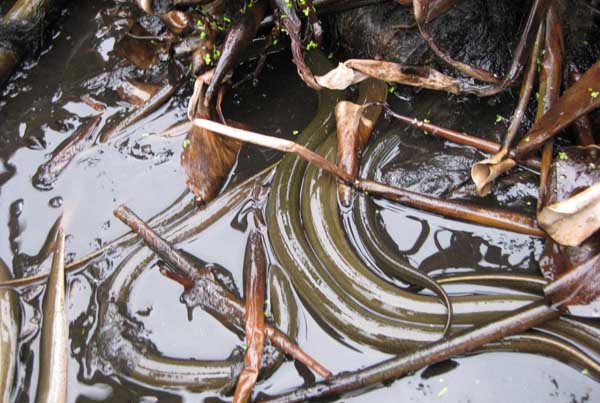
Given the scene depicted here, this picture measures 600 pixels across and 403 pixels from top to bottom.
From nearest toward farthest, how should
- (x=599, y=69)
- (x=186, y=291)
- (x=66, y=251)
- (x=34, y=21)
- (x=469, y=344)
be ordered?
(x=469, y=344) < (x=599, y=69) < (x=186, y=291) < (x=66, y=251) < (x=34, y=21)

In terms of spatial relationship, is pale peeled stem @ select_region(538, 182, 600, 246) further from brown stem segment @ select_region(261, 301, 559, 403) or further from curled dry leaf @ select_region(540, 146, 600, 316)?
brown stem segment @ select_region(261, 301, 559, 403)

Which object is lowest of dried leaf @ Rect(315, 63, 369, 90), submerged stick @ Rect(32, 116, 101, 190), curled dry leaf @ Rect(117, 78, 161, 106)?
submerged stick @ Rect(32, 116, 101, 190)

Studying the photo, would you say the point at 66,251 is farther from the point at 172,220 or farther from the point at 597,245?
the point at 597,245

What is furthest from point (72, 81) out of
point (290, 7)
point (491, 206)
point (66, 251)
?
point (491, 206)

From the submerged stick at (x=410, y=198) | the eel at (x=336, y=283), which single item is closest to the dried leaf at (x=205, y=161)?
the submerged stick at (x=410, y=198)

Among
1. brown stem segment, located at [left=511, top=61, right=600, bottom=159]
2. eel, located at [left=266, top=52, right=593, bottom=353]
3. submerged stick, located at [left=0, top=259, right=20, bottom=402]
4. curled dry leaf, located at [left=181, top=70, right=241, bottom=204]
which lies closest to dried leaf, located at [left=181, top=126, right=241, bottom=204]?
curled dry leaf, located at [left=181, top=70, right=241, bottom=204]

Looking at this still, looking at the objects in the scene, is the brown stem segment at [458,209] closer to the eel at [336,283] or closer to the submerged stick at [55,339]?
the eel at [336,283]
